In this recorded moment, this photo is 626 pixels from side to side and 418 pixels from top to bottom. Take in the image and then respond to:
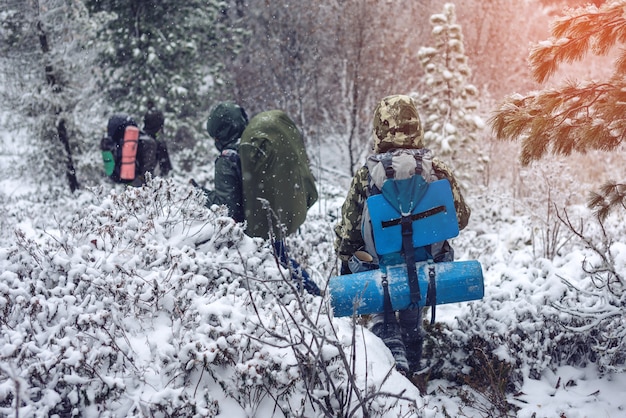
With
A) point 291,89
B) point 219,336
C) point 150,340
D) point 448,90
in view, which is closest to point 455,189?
point 219,336

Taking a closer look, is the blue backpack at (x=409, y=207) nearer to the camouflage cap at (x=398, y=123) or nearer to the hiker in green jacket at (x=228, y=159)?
the camouflage cap at (x=398, y=123)

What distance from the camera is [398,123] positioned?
132 inches

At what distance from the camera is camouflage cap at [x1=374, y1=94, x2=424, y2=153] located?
3367 millimetres

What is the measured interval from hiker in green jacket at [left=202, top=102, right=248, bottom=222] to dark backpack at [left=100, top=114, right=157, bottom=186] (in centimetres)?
338

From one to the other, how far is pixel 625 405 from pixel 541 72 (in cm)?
235

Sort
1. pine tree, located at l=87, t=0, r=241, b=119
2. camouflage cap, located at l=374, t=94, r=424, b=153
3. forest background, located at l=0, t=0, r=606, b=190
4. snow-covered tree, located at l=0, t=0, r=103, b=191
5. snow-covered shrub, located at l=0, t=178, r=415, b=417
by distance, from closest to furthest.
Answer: snow-covered shrub, located at l=0, t=178, r=415, b=417
camouflage cap, located at l=374, t=94, r=424, b=153
snow-covered tree, located at l=0, t=0, r=103, b=191
forest background, located at l=0, t=0, r=606, b=190
pine tree, located at l=87, t=0, r=241, b=119

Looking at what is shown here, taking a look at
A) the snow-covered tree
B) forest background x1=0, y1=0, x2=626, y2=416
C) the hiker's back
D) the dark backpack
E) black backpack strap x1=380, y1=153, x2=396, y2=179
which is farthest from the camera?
the snow-covered tree

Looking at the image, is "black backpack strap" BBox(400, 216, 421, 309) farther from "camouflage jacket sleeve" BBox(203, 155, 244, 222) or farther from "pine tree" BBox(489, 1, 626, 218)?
"camouflage jacket sleeve" BBox(203, 155, 244, 222)

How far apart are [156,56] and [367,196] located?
12.8 m

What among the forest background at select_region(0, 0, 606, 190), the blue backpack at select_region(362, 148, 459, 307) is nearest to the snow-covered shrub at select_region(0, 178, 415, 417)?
the blue backpack at select_region(362, 148, 459, 307)

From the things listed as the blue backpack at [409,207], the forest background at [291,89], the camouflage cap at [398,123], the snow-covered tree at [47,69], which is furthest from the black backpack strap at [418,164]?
the snow-covered tree at [47,69]

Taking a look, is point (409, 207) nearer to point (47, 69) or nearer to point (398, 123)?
point (398, 123)

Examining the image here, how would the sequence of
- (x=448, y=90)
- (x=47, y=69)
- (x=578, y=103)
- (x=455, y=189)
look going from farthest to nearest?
1. (x=47, y=69)
2. (x=448, y=90)
3. (x=455, y=189)
4. (x=578, y=103)

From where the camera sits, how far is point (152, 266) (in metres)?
3.48
